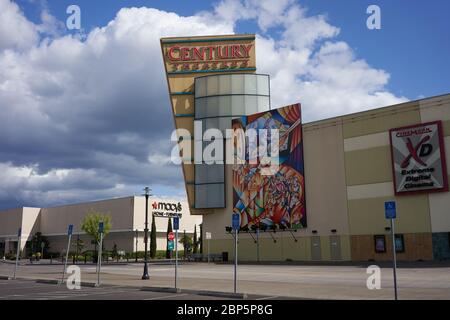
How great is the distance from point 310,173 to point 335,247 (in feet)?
26.4

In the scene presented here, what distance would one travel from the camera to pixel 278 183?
51750 mm

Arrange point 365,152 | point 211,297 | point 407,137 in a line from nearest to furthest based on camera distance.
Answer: point 211,297, point 407,137, point 365,152

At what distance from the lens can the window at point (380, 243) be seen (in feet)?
141

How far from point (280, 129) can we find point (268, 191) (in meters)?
7.11

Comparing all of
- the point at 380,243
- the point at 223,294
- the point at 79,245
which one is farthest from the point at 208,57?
the point at 223,294

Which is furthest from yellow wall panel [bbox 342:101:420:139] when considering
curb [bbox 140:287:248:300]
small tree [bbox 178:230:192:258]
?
small tree [bbox 178:230:192:258]

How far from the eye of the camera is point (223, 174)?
58594 mm

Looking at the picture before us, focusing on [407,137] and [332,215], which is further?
[332,215]

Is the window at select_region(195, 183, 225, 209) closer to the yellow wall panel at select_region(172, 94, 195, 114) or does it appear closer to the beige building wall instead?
the yellow wall panel at select_region(172, 94, 195, 114)

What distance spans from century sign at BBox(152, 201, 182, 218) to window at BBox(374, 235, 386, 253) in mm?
51181

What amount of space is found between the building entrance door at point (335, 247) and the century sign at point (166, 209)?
46.5 metres

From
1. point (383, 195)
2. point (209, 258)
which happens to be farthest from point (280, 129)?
point (209, 258)

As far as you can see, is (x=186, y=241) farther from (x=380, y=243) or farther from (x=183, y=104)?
(x=380, y=243)
